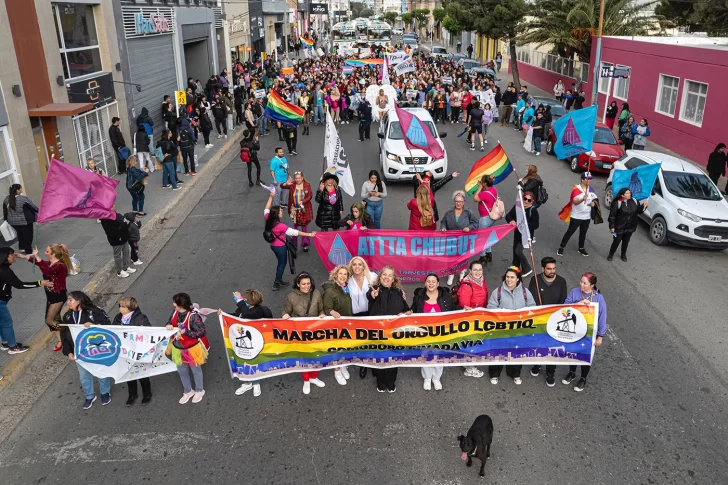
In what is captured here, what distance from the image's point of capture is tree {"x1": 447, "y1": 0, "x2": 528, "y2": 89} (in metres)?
36.2

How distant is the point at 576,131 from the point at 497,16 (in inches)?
1078

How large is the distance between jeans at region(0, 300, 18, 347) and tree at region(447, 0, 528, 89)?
105ft

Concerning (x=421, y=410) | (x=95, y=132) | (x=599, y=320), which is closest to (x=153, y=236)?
(x=95, y=132)

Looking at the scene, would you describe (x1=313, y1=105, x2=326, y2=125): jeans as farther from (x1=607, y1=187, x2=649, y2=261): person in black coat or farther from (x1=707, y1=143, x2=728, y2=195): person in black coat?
(x1=607, y1=187, x2=649, y2=261): person in black coat

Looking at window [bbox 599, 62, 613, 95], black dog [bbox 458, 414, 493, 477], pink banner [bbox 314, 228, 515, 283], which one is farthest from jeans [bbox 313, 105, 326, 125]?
black dog [bbox 458, 414, 493, 477]

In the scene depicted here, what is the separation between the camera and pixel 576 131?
12.3m

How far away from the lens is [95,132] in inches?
661

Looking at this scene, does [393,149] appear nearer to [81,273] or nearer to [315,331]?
[81,273]

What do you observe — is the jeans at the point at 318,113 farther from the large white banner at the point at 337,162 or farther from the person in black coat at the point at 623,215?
the person in black coat at the point at 623,215

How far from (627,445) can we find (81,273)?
29.7 feet

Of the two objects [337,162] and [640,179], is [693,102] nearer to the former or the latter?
[640,179]

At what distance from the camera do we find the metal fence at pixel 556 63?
31828 millimetres

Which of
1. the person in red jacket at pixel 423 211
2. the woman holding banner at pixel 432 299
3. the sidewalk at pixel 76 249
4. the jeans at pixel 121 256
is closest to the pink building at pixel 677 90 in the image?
the person in red jacket at pixel 423 211

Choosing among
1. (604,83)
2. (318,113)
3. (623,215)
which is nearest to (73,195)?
(623,215)
